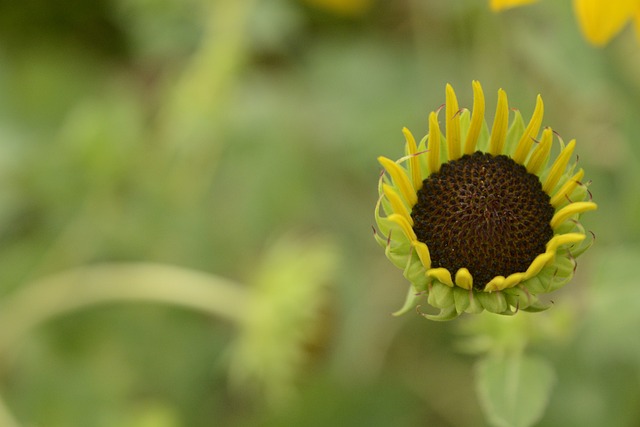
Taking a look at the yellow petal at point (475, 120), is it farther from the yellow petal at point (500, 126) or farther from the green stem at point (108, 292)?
the green stem at point (108, 292)

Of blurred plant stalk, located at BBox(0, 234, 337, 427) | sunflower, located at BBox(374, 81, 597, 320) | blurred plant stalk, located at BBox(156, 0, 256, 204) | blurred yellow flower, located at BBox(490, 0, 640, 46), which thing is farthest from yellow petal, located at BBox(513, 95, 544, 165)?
blurred plant stalk, located at BBox(156, 0, 256, 204)

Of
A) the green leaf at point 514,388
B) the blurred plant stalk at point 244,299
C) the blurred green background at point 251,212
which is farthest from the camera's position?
the blurred green background at point 251,212

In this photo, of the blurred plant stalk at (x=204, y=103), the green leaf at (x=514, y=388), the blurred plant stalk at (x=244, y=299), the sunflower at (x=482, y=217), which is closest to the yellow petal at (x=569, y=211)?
the sunflower at (x=482, y=217)

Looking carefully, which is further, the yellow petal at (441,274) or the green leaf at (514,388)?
the green leaf at (514,388)

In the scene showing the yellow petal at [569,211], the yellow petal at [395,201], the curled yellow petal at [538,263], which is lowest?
the curled yellow petal at [538,263]

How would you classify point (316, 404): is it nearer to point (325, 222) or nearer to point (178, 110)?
point (325, 222)

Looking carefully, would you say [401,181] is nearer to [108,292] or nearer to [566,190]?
[566,190]

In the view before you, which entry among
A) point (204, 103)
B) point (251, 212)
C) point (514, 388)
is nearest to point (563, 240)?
point (514, 388)

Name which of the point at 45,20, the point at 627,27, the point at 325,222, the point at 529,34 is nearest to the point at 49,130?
the point at 45,20
